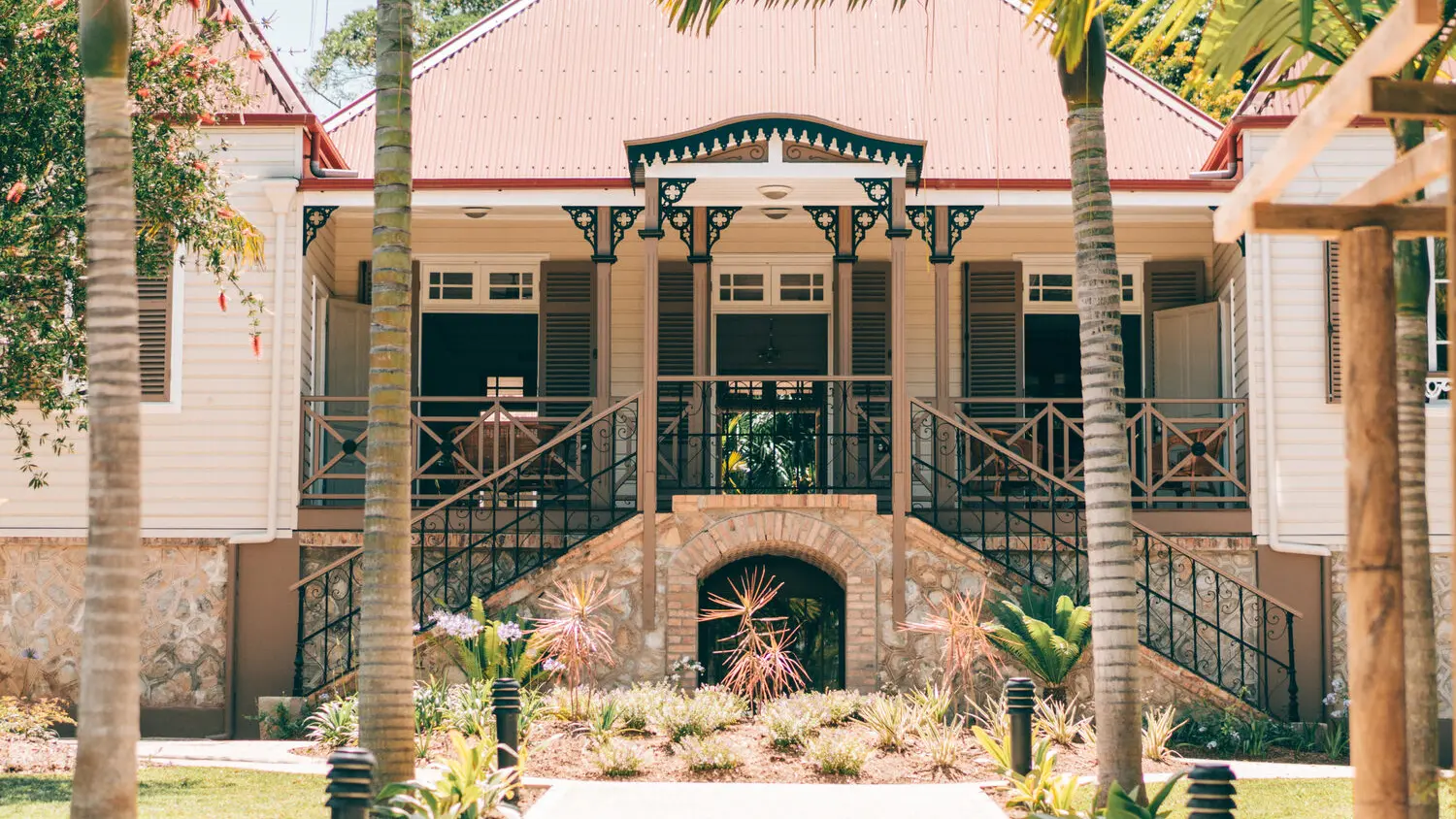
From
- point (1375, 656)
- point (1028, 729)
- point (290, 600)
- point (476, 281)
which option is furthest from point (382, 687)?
point (476, 281)

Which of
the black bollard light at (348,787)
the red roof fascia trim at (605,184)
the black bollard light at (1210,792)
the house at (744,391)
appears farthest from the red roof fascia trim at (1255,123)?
the black bollard light at (348,787)

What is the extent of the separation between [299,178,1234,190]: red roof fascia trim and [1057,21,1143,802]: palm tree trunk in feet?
17.6

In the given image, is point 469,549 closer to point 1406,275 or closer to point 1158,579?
point 1158,579

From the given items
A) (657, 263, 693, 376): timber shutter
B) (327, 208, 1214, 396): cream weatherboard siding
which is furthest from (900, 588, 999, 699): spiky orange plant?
(657, 263, 693, 376): timber shutter

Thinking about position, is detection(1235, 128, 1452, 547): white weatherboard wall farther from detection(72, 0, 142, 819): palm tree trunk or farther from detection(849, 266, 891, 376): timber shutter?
detection(72, 0, 142, 819): palm tree trunk

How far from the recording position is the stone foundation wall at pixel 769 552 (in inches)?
541

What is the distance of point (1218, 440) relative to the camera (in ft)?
50.1

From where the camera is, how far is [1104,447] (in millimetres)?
9273

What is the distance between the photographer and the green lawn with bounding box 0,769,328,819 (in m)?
9.34

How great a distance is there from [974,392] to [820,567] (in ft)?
10.8

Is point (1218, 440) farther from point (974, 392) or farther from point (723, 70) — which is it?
point (723, 70)

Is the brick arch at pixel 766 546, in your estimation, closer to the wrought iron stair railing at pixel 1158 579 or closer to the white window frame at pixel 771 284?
the wrought iron stair railing at pixel 1158 579

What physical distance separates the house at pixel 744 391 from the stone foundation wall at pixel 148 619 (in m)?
0.03

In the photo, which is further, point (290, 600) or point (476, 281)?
point (476, 281)
